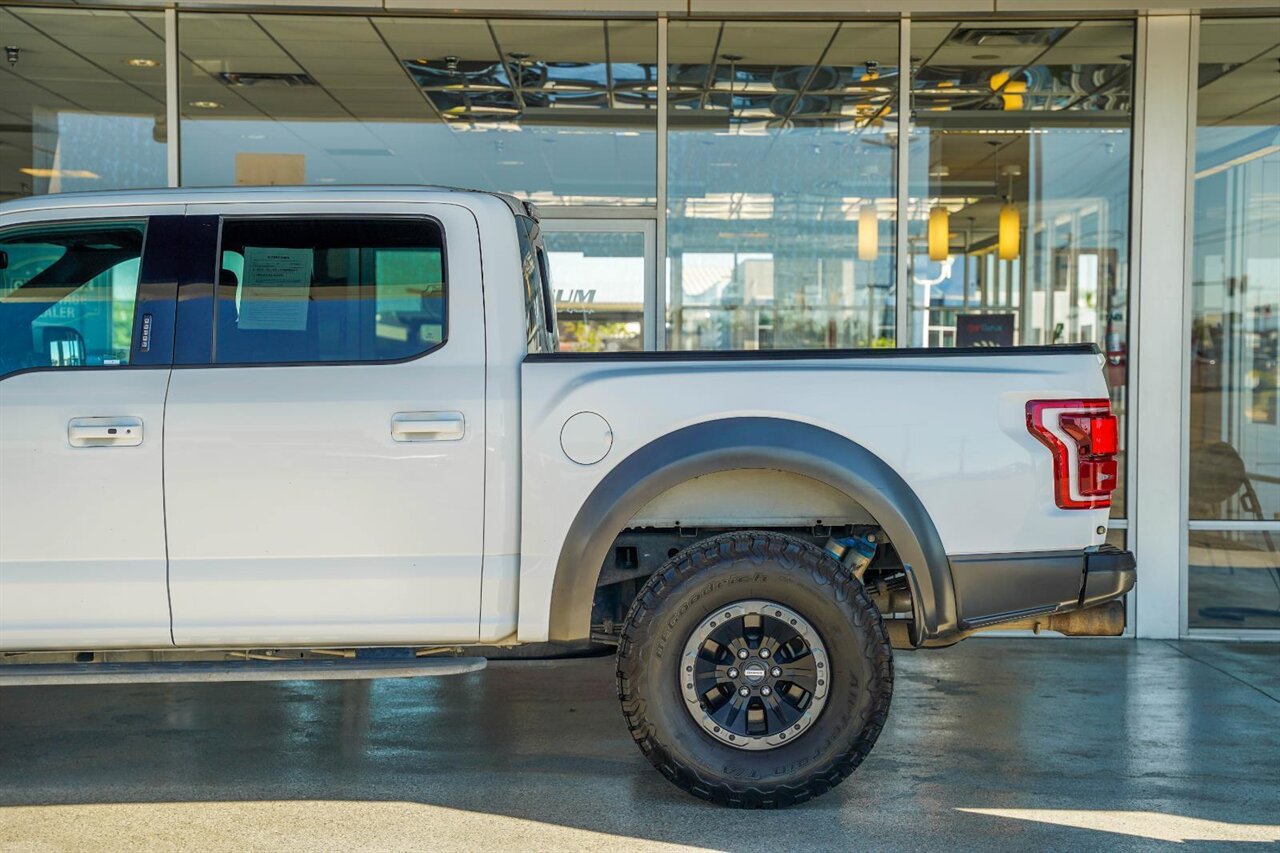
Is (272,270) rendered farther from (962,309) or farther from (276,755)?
(962,309)

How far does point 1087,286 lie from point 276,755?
5484 mm

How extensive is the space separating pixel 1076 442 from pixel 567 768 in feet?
7.25

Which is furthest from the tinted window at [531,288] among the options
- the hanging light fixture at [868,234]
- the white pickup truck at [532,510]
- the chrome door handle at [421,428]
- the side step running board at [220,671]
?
the hanging light fixture at [868,234]

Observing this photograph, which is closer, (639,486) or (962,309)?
(639,486)

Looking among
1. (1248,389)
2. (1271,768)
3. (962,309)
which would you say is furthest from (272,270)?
(1248,389)

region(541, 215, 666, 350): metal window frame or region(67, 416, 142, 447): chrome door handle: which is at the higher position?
region(541, 215, 666, 350): metal window frame

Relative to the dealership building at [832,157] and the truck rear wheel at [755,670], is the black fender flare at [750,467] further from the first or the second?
the dealership building at [832,157]

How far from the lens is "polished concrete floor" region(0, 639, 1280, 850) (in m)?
4.22

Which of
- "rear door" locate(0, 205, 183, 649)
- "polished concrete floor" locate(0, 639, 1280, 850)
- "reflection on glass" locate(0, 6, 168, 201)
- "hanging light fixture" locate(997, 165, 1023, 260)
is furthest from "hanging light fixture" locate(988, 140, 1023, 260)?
"rear door" locate(0, 205, 183, 649)

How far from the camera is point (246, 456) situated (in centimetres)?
424

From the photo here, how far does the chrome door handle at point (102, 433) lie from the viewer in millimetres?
4238

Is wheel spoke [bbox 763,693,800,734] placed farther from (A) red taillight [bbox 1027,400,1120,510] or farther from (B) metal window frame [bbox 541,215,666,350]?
(B) metal window frame [bbox 541,215,666,350]

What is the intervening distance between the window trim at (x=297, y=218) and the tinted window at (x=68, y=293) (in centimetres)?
24

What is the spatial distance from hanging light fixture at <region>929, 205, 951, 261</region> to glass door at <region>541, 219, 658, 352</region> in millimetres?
1756
